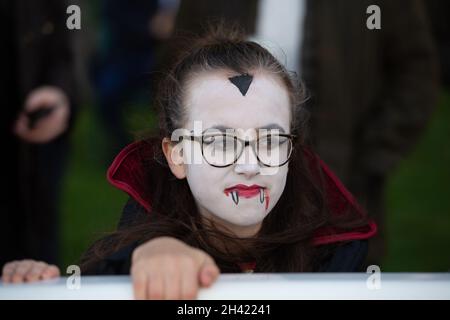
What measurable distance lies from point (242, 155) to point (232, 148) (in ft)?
0.07

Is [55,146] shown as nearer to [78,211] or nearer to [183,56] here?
[183,56]

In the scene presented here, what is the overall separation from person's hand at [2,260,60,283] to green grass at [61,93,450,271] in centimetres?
200

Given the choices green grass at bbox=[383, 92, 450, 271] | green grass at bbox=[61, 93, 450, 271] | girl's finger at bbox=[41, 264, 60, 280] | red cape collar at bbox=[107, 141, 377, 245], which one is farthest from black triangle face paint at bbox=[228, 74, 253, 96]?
green grass at bbox=[383, 92, 450, 271]

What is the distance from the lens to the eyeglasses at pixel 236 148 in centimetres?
161

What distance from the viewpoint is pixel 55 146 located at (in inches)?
119

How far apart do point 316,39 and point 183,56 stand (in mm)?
886

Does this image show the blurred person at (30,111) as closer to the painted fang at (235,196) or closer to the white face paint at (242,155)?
the white face paint at (242,155)

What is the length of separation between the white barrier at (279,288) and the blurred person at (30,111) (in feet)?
4.11

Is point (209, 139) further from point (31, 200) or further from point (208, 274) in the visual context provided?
point (31, 200)

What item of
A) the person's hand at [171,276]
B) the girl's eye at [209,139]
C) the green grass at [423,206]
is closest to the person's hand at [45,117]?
the girl's eye at [209,139]

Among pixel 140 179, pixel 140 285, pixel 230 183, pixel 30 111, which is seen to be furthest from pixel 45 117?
pixel 140 285

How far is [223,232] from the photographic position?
5.62 ft

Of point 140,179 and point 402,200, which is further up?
point 140,179
